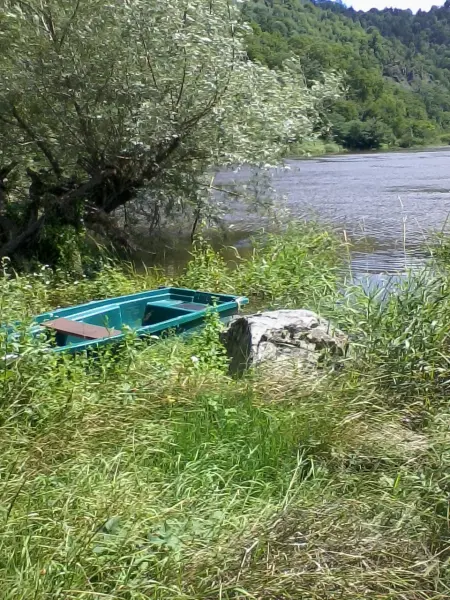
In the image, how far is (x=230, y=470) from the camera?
3.48m

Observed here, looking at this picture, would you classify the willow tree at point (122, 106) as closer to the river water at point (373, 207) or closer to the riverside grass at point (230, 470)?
the river water at point (373, 207)

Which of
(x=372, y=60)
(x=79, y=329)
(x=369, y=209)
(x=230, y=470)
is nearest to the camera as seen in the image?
(x=230, y=470)

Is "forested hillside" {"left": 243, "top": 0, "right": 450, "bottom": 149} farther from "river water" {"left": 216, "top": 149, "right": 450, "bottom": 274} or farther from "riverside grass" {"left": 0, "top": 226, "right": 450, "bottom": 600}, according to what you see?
"riverside grass" {"left": 0, "top": 226, "right": 450, "bottom": 600}

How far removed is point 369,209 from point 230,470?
13.1 metres

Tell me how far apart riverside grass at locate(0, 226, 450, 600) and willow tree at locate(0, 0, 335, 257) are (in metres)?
4.08

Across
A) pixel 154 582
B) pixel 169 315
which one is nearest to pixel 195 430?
pixel 154 582

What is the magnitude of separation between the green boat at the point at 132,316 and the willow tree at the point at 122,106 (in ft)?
9.04

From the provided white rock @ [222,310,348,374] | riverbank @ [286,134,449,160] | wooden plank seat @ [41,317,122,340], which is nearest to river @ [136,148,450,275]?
riverbank @ [286,134,449,160]

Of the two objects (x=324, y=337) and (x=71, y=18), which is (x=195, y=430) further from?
(x=71, y=18)

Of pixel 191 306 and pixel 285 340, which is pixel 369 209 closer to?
pixel 191 306

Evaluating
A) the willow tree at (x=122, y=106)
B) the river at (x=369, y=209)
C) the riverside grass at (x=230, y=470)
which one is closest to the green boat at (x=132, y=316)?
the riverside grass at (x=230, y=470)

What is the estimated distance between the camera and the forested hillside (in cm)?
2281

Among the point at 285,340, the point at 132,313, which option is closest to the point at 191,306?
the point at 132,313

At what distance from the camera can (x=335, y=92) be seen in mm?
10531
